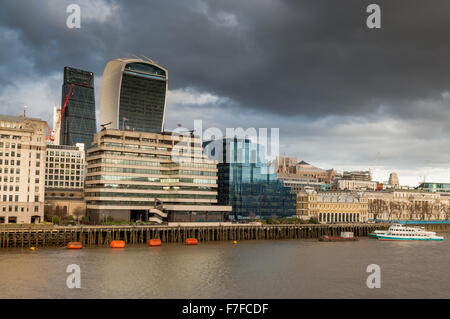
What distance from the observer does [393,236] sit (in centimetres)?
15825

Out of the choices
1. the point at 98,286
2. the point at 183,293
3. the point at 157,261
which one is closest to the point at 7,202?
the point at 157,261

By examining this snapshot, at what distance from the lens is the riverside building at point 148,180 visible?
149250mm

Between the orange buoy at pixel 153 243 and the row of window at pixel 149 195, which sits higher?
the row of window at pixel 149 195

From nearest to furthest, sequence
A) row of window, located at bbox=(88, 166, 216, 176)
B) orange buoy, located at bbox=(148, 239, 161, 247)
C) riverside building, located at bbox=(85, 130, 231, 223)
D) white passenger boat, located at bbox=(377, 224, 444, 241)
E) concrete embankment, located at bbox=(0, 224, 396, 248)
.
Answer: concrete embankment, located at bbox=(0, 224, 396, 248), orange buoy, located at bbox=(148, 239, 161, 247), riverside building, located at bbox=(85, 130, 231, 223), row of window, located at bbox=(88, 166, 216, 176), white passenger boat, located at bbox=(377, 224, 444, 241)

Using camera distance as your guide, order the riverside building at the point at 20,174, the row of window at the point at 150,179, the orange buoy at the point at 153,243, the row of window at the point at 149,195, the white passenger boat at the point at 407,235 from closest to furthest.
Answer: the orange buoy at the point at 153,243 < the riverside building at the point at 20,174 < the row of window at the point at 149,195 < the row of window at the point at 150,179 < the white passenger boat at the point at 407,235

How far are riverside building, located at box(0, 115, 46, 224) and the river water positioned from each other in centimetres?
3318

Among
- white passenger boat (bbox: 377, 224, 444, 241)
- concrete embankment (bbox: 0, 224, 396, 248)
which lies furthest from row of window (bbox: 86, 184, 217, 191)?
white passenger boat (bbox: 377, 224, 444, 241)

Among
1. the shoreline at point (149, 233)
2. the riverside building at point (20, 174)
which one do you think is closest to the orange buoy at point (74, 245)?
the shoreline at point (149, 233)

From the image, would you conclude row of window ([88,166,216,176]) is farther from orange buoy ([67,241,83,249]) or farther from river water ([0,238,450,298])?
orange buoy ([67,241,83,249])

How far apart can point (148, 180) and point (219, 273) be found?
3160 inches

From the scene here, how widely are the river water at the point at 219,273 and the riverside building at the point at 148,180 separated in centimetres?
3704

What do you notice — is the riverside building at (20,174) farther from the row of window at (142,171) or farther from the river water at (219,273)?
the river water at (219,273)

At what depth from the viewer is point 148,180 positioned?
155000mm

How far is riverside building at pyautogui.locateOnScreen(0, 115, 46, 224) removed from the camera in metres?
136
